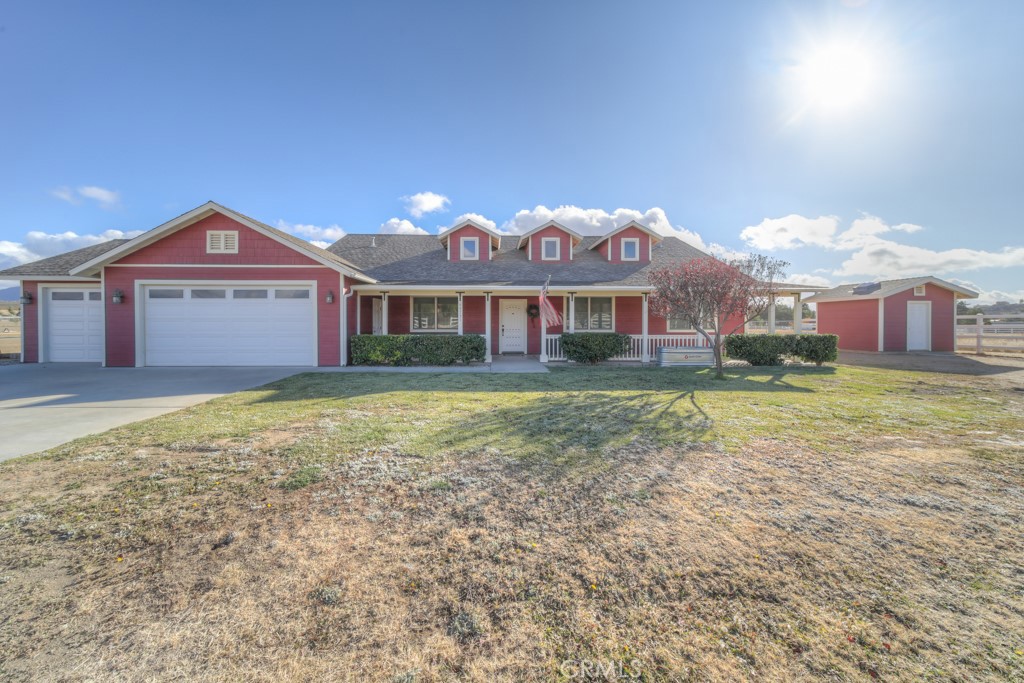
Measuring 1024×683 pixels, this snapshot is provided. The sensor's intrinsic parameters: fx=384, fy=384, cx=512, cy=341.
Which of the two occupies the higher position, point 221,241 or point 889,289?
→ point 221,241

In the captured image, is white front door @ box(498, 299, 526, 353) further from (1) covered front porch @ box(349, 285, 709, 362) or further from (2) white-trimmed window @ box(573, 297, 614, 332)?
(2) white-trimmed window @ box(573, 297, 614, 332)

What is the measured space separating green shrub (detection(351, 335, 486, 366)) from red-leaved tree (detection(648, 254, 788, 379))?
6270 mm

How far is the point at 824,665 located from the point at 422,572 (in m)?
1.97

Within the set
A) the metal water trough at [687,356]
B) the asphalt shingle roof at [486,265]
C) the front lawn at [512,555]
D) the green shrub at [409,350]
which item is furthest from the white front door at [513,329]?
the front lawn at [512,555]

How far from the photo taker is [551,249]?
15.9 meters

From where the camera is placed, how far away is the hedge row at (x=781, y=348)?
Result: 12688 mm

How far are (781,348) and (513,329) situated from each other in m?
9.43

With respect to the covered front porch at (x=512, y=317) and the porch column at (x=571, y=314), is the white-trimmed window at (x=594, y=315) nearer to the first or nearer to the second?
the covered front porch at (x=512, y=317)

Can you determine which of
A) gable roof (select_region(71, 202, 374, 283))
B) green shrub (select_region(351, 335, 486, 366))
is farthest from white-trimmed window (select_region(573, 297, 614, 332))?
gable roof (select_region(71, 202, 374, 283))

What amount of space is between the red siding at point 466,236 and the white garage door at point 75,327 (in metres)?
11.7

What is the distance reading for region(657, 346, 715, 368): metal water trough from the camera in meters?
13.0

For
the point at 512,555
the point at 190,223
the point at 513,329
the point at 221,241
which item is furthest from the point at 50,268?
the point at 512,555

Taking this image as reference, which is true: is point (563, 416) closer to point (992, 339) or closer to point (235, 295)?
point (235, 295)

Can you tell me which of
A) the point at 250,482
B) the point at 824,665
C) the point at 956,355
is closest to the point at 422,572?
the point at 824,665
